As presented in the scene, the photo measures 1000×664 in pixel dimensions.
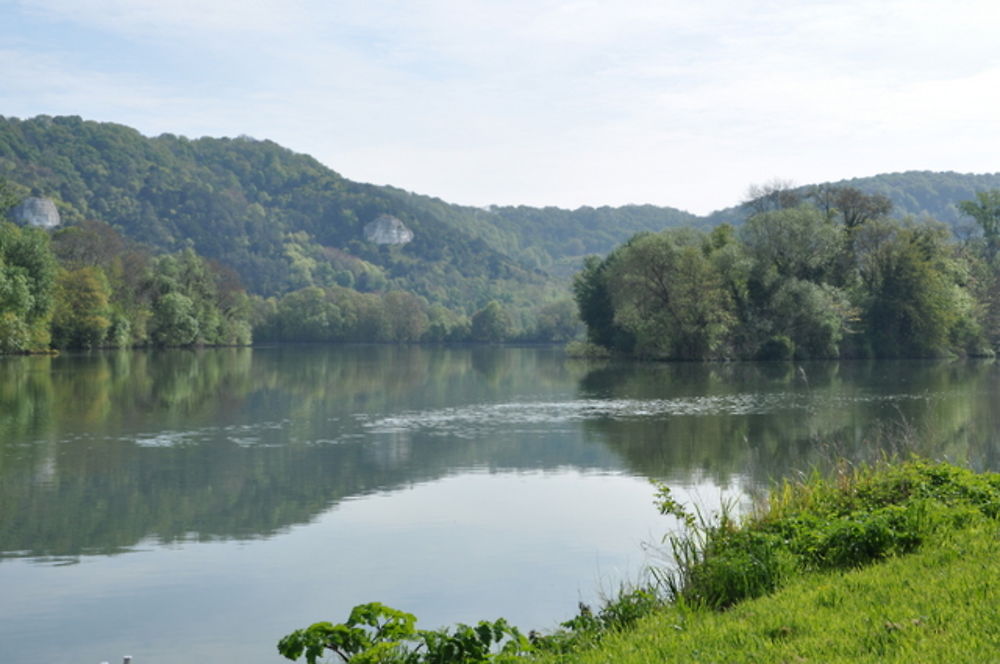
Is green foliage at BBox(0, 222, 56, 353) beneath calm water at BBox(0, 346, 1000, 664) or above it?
above

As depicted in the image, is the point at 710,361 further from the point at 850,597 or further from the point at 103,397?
the point at 850,597

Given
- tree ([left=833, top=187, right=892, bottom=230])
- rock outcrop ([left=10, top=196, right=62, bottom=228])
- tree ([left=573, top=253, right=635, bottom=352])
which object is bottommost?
tree ([left=573, top=253, right=635, bottom=352])

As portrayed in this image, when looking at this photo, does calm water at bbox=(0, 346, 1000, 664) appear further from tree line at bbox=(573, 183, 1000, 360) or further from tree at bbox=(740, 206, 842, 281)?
tree at bbox=(740, 206, 842, 281)

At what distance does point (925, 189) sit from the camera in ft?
592

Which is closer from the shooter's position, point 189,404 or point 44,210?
point 189,404

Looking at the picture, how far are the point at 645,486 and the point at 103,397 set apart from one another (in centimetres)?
2627

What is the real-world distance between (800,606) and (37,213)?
6423 inches

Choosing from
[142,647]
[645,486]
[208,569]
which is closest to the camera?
[142,647]

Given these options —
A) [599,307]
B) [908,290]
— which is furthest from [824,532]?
[599,307]

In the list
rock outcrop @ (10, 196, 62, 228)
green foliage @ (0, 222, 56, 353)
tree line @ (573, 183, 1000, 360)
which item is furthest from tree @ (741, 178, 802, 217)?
rock outcrop @ (10, 196, 62, 228)

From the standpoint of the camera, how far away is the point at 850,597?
7.34 m

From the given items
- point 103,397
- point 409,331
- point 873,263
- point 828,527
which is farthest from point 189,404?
point 409,331

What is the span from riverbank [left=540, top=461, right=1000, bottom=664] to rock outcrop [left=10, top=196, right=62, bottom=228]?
157 metres

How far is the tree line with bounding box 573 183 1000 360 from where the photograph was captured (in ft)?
214
